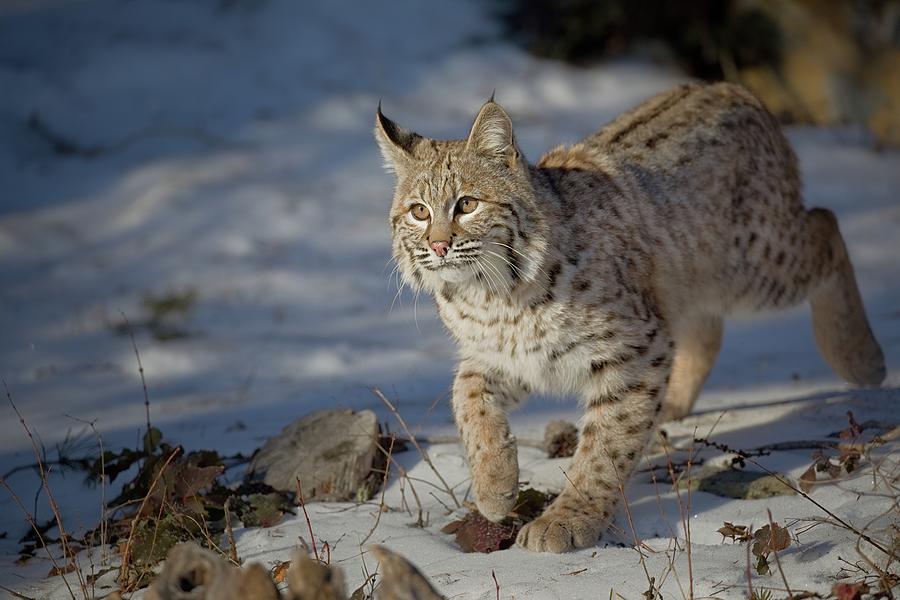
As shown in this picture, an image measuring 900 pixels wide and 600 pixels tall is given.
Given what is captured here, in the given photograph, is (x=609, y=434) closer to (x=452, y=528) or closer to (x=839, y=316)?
(x=452, y=528)

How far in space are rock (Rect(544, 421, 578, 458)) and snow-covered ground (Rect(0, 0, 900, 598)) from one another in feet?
0.25

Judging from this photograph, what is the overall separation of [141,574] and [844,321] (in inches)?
148

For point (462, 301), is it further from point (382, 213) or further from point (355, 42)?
point (355, 42)

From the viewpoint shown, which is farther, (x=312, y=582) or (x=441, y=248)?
(x=441, y=248)

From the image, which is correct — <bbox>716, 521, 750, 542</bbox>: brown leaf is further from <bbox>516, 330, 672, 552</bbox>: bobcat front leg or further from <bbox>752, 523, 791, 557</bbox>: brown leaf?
<bbox>516, 330, 672, 552</bbox>: bobcat front leg

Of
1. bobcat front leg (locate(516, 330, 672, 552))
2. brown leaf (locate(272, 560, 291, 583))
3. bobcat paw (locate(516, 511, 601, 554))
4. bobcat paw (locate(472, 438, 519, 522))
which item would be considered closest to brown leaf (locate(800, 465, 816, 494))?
bobcat front leg (locate(516, 330, 672, 552))

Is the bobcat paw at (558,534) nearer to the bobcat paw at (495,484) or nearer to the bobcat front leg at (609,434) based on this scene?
the bobcat front leg at (609,434)

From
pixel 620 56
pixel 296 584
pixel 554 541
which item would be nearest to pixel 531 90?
pixel 620 56

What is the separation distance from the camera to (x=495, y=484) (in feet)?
13.2

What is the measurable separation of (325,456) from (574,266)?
133cm

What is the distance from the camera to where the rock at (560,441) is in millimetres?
4828

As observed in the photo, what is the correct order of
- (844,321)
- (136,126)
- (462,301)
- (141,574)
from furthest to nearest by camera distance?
(136,126) → (844,321) → (462,301) → (141,574)

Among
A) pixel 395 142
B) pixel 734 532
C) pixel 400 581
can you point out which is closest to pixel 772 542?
pixel 734 532

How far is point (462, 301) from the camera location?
4.33 m
